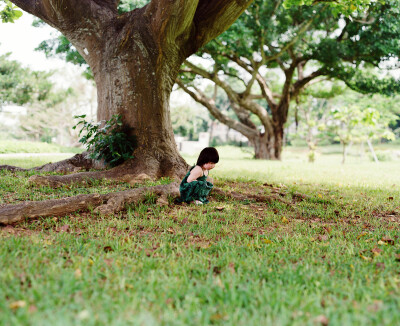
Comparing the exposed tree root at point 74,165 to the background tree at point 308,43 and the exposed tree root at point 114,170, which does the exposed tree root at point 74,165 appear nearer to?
the exposed tree root at point 114,170

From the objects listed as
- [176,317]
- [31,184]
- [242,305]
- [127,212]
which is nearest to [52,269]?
[176,317]

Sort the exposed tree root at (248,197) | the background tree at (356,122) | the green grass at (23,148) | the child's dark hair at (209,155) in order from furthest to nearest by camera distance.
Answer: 1. the green grass at (23,148)
2. the background tree at (356,122)
3. the exposed tree root at (248,197)
4. the child's dark hair at (209,155)

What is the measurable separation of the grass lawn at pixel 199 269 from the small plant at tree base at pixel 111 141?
2.25 meters

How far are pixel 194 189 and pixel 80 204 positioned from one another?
1589 mm

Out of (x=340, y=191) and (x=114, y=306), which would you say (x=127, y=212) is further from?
(x=340, y=191)

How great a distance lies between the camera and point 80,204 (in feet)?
12.3

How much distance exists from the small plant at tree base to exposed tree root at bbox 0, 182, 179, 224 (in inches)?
73.1

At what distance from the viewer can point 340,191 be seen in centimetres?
628

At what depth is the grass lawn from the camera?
157cm

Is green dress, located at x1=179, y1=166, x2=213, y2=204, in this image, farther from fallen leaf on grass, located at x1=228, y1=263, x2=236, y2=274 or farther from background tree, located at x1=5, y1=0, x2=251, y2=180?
fallen leaf on grass, located at x1=228, y1=263, x2=236, y2=274

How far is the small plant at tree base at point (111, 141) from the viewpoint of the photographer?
19.9 feet

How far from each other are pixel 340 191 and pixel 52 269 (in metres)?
5.68

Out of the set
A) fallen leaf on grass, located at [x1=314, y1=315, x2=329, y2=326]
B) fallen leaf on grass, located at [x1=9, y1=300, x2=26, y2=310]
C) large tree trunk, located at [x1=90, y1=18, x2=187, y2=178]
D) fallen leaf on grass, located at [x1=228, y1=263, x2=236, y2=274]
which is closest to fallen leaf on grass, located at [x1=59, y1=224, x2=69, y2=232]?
fallen leaf on grass, located at [x1=9, y1=300, x2=26, y2=310]

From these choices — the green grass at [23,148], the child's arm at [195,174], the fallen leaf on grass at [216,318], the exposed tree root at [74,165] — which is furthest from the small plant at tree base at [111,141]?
the green grass at [23,148]
